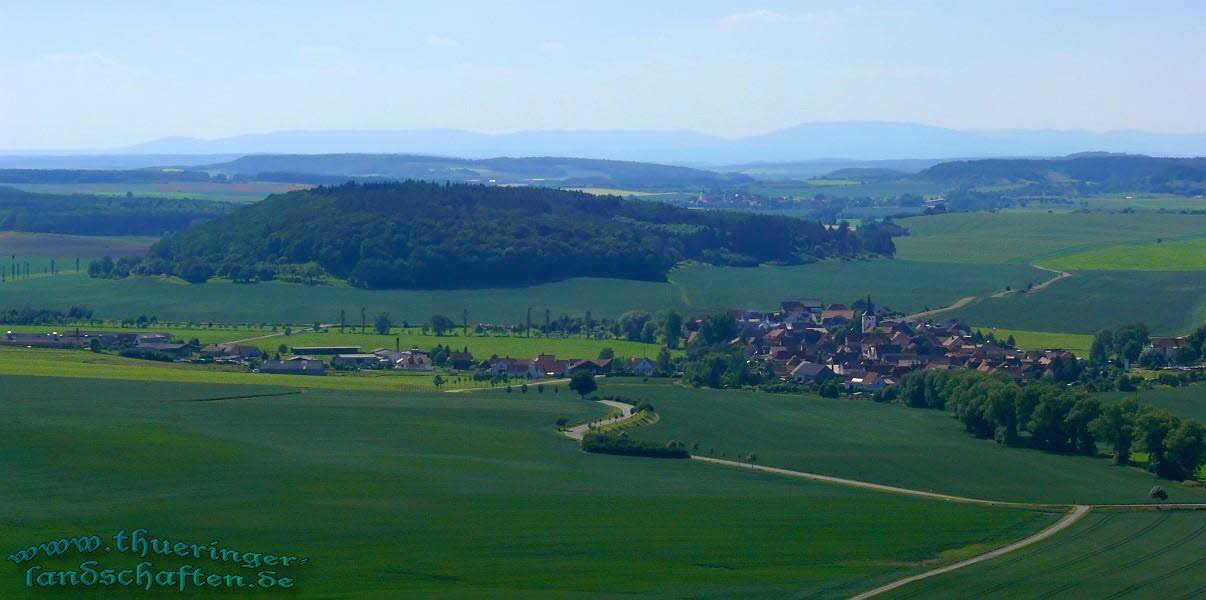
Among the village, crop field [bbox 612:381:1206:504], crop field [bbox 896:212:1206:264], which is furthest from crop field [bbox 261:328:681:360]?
crop field [bbox 896:212:1206:264]

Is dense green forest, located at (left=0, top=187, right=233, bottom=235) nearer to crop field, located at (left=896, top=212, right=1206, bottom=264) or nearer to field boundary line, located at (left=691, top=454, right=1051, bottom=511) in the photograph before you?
crop field, located at (left=896, top=212, right=1206, bottom=264)

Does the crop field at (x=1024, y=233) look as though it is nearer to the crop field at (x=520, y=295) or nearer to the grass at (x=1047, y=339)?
A: the crop field at (x=520, y=295)

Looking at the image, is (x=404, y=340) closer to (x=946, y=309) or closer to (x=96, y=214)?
(x=946, y=309)

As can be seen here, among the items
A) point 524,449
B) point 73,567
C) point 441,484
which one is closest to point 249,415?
point 524,449

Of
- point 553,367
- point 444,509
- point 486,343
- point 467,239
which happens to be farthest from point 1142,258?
point 444,509

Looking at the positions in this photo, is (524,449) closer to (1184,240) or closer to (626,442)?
(626,442)

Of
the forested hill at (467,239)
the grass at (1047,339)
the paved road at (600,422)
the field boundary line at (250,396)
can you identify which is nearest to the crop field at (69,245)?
the forested hill at (467,239)
